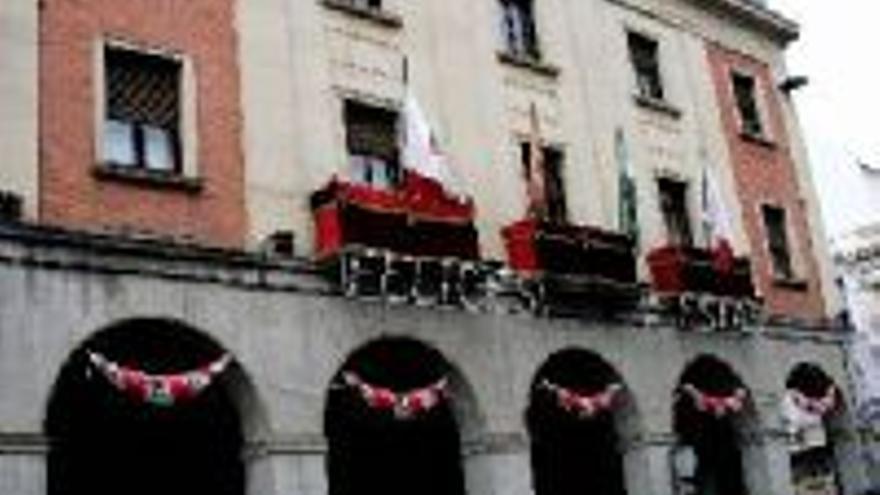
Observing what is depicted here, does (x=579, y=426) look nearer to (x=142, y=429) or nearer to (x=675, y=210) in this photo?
(x=675, y=210)

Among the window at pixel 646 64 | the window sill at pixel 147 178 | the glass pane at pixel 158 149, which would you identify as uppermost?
the window at pixel 646 64

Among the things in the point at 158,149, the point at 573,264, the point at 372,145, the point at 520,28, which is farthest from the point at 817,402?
the point at 158,149

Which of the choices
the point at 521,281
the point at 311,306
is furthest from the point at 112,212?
the point at 521,281

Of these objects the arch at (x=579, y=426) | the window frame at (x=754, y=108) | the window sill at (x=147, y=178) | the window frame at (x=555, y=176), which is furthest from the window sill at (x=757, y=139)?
the window sill at (x=147, y=178)

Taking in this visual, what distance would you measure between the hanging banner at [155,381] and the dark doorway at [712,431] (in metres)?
11.1

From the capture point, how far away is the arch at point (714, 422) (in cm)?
2442

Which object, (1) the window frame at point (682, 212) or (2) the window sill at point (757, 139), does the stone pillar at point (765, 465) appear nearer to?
(1) the window frame at point (682, 212)

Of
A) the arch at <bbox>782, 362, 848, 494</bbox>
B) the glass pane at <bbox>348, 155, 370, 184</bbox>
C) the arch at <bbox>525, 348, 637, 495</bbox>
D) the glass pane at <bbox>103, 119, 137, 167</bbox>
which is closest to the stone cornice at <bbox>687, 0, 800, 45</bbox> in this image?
the arch at <bbox>782, 362, 848, 494</bbox>

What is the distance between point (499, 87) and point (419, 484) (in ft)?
22.2

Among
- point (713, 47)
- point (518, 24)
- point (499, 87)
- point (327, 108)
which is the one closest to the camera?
point (327, 108)

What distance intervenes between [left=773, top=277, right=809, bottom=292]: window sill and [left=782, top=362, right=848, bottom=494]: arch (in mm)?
1668

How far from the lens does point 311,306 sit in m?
18.4

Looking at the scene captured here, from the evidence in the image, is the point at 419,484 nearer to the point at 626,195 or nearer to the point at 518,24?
the point at 626,195

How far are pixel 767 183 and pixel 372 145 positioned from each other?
1186 centimetres
